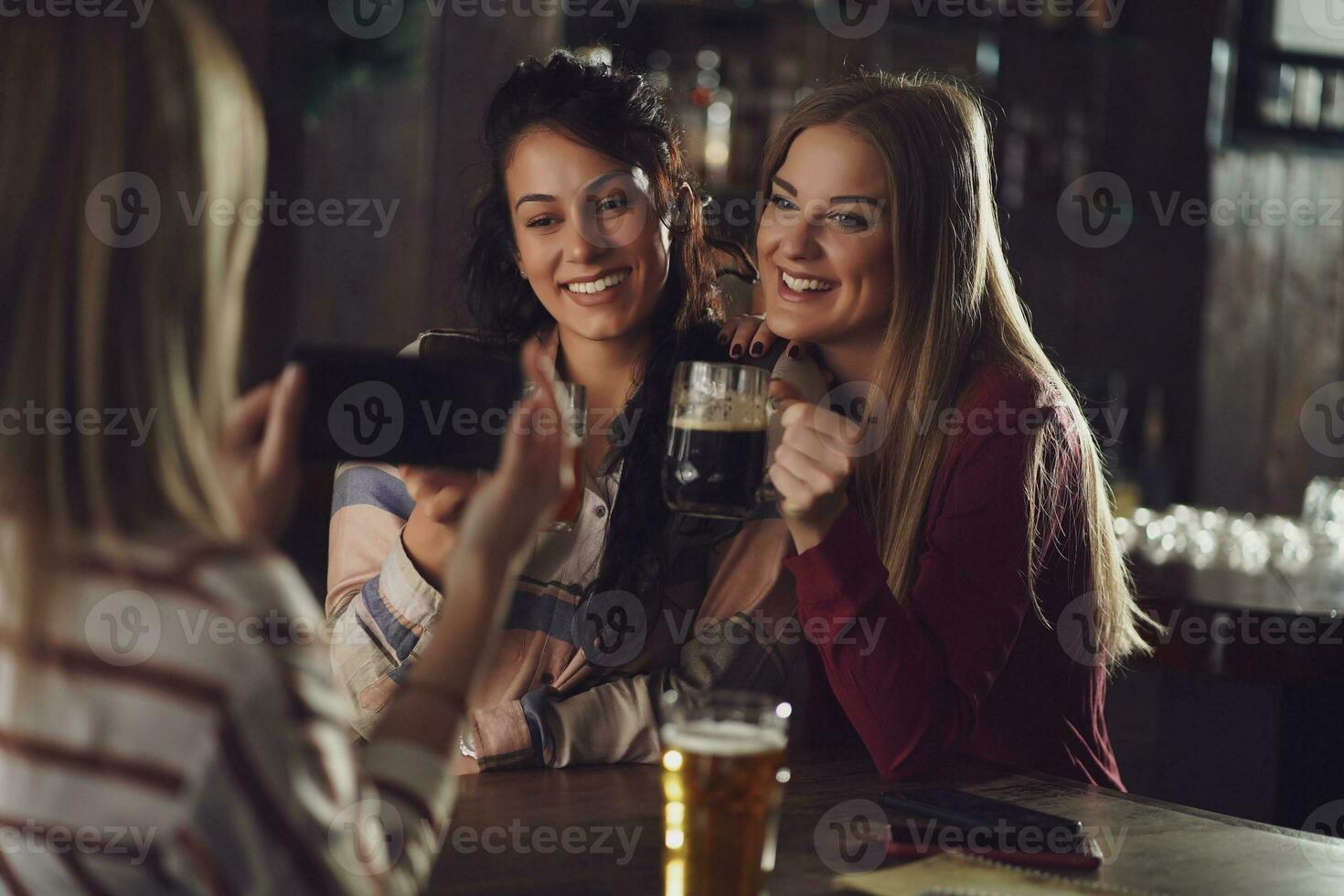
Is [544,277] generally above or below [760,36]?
below

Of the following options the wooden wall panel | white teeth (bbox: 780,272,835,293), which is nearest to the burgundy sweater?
white teeth (bbox: 780,272,835,293)

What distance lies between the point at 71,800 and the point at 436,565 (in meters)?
0.89

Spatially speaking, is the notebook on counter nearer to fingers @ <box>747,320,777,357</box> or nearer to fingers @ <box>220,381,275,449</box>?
fingers @ <box>220,381,275,449</box>

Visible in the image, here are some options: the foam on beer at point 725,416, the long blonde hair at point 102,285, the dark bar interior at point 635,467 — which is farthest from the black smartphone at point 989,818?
the long blonde hair at point 102,285

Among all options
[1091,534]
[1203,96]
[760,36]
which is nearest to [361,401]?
[1091,534]

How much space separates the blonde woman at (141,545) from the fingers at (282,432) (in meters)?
0.26

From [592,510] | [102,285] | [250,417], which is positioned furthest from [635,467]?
[102,285]

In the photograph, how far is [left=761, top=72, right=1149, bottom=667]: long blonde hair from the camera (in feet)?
5.95

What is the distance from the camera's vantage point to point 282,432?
1095 mm

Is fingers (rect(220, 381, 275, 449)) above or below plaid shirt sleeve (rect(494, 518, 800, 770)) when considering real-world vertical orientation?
above

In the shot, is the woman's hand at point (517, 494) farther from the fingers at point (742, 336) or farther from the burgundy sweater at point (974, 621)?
the fingers at point (742, 336)

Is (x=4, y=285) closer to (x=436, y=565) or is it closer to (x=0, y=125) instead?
(x=0, y=125)

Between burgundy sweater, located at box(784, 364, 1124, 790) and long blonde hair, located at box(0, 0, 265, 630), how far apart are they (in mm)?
876

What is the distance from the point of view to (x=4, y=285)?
764 mm
